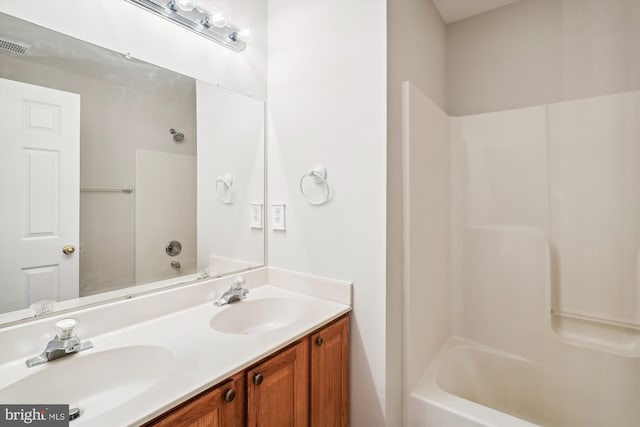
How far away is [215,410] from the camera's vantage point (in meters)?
0.83

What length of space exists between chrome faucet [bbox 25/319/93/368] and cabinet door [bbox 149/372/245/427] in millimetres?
443

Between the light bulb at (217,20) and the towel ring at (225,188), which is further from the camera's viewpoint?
the towel ring at (225,188)

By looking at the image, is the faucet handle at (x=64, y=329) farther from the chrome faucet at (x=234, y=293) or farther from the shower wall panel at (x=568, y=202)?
the shower wall panel at (x=568, y=202)

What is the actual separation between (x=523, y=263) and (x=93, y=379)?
81.2 inches

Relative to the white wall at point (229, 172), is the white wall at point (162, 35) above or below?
above

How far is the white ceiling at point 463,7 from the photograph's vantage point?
178 cm

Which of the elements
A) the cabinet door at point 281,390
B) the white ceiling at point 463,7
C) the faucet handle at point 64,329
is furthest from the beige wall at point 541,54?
the faucet handle at point 64,329

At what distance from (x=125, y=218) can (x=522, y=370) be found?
87.1 inches

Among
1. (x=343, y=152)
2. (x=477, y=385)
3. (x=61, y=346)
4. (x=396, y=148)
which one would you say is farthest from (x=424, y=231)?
(x=61, y=346)

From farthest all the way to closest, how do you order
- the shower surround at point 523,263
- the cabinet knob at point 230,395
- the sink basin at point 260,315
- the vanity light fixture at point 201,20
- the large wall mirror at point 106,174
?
the shower surround at point 523,263 → the sink basin at point 260,315 → the vanity light fixture at point 201,20 → the large wall mirror at point 106,174 → the cabinet knob at point 230,395

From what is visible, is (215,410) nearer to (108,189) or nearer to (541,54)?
(108,189)

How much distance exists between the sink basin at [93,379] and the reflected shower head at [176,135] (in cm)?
88

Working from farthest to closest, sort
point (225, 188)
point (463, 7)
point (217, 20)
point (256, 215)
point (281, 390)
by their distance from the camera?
point (463, 7), point (256, 215), point (225, 188), point (217, 20), point (281, 390)

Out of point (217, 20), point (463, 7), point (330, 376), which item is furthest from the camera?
point (463, 7)
